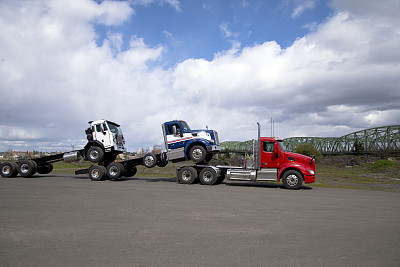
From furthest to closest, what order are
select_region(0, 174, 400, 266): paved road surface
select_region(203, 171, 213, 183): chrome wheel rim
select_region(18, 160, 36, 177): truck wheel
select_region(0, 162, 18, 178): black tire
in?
1. select_region(0, 162, 18, 178): black tire
2. select_region(18, 160, 36, 177): truck wheel
3. select_region(203, 171, 213, 183): chrome wheel rim
4. select_region(0, 174, 400, 266): paved road surface

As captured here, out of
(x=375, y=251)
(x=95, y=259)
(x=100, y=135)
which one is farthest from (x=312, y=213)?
(x=100, y=135)

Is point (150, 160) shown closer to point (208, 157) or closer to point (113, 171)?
point (113, 171)

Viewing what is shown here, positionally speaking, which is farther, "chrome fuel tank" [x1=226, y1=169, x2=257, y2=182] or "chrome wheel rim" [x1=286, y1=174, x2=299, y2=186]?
"chrome fuel tank" [x1=226, y1=169, x2=257, y2=182]

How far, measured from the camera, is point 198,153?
16.4 meters

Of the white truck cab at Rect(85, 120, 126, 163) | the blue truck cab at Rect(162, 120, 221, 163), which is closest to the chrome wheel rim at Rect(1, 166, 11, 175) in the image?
the white truck cab at Rect(85, 120, 126, 163)

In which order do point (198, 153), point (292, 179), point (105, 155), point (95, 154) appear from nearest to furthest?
point (292, 179), point (198, 153), point (95, 154), point (105, 155)

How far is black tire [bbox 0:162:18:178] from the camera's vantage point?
66.1ft

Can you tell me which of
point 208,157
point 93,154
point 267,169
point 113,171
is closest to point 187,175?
point 208,157

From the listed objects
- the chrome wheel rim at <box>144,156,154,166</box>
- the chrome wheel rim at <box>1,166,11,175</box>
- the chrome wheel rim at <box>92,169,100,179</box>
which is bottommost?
the chrome wheel rim at <box>92,169,100,179</box>

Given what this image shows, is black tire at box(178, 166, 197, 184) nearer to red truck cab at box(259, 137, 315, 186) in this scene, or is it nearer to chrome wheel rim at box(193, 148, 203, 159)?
chrome wheel rim at box(193, 148, 203, 159)

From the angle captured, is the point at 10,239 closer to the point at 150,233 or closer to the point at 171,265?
the point at 150,233

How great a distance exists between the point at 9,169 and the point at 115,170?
8.38 m

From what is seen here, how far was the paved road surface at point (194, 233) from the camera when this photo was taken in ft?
15.4

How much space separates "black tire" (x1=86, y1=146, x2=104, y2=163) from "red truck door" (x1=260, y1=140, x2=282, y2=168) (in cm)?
1020
